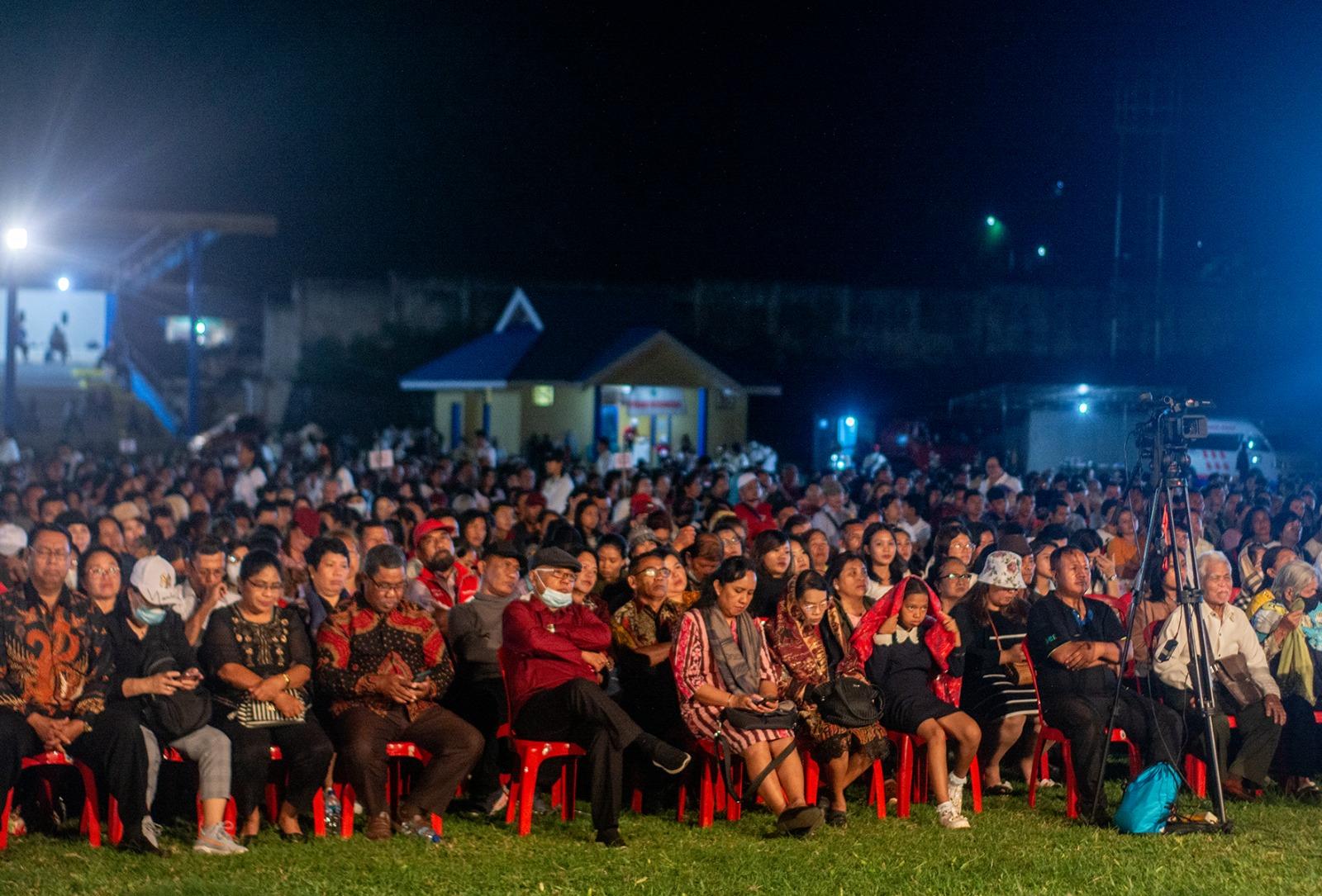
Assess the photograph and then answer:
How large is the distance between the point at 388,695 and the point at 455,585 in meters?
2.11

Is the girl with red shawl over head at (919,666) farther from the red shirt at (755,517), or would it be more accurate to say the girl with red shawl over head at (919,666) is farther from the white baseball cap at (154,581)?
the red shirt at (755,517)

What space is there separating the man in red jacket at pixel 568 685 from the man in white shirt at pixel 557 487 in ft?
26.3

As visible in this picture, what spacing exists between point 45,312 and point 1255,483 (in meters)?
38.0

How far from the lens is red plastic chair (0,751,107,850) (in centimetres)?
663

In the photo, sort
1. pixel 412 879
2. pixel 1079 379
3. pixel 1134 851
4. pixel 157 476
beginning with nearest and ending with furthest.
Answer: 1. pixel 412 879
2. pixel 1134 851
3. pixel 157 476
4. pixel 1079 379

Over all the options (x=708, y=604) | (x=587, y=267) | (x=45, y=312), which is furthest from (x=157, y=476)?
(x=45, y=312)

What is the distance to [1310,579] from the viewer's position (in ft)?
28.3

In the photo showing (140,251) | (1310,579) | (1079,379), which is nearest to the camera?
(1310,579)

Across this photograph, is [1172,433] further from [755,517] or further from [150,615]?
[755,517]

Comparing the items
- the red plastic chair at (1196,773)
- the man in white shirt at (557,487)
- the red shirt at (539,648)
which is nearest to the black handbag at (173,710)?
the red shirt at (539,648)

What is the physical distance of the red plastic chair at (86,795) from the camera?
6629 mm

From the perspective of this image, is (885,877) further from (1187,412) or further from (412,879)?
(1187,412)

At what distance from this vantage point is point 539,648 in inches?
289

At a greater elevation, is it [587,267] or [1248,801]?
[587,267]
